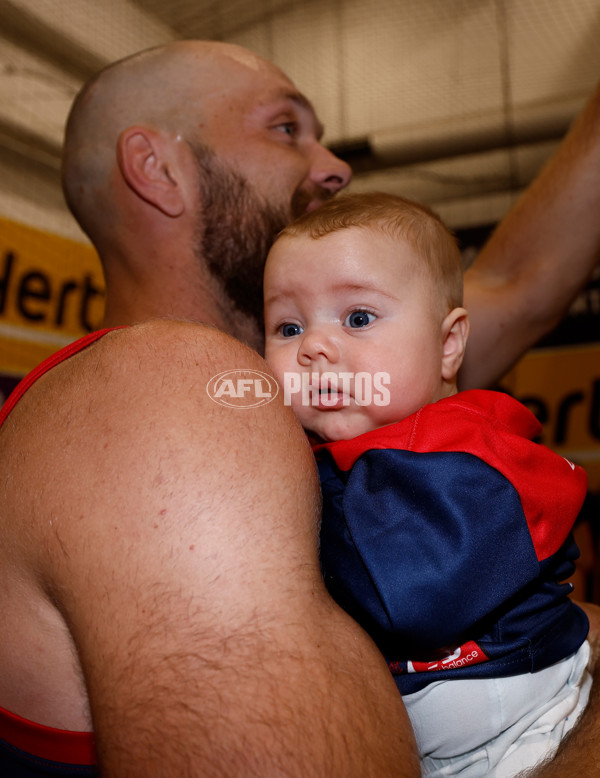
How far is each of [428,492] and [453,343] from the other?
41cm

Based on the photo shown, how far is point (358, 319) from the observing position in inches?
40.8

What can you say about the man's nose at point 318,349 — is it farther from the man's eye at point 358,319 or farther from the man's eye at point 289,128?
the man's eye at point 289,128

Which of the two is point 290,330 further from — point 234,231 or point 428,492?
point 234,231

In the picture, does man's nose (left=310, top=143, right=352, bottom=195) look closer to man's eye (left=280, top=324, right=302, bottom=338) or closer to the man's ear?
the man's ear

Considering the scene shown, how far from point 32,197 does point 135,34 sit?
3.45ft

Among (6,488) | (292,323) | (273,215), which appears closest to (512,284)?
(273,215)

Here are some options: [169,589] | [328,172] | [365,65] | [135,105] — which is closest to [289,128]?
[328,172]

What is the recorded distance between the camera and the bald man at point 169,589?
64cm

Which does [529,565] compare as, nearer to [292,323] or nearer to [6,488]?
[292,323]

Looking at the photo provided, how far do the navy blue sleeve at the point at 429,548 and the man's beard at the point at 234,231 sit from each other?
0.84 m

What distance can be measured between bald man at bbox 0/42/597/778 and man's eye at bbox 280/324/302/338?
7.7 inches

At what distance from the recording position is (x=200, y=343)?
90 cm

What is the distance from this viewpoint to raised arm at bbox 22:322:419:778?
64 centimetres

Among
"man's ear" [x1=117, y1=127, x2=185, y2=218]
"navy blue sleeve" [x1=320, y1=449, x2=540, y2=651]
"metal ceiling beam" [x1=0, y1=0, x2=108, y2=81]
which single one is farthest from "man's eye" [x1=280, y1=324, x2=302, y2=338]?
"metal ceiling beam" [x1=0, y1=0, x2=108, y2=81]
